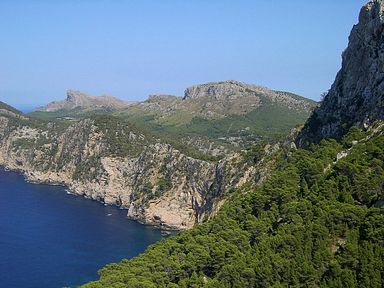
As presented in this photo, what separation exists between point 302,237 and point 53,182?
162 metres

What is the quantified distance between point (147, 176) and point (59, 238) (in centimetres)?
4240

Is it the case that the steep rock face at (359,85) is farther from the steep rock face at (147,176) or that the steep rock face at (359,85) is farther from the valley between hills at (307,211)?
the steep rock face at (147,176)

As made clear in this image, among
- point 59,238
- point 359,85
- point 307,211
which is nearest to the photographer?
point 307,211

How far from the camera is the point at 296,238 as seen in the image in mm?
50156

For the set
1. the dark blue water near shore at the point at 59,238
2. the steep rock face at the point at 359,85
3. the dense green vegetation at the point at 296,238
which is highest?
the steep rock face at the point at 359,85

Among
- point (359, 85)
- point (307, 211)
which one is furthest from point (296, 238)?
point (359, 85)

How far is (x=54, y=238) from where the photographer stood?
4796 inches

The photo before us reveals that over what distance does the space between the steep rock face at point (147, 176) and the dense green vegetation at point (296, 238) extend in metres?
29.2

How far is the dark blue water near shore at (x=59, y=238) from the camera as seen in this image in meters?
97.1

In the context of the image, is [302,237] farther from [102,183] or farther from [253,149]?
[102,183]

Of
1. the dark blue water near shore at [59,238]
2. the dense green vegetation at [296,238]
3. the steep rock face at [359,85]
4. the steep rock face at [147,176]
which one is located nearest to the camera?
the dense green vegetation at [296,238]

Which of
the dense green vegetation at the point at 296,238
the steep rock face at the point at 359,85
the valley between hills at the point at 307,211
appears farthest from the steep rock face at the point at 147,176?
the dense green vegetation at the point at 296,238

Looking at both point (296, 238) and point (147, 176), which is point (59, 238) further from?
point (296, 238)

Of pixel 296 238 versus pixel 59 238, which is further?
→ pixel 59 238
